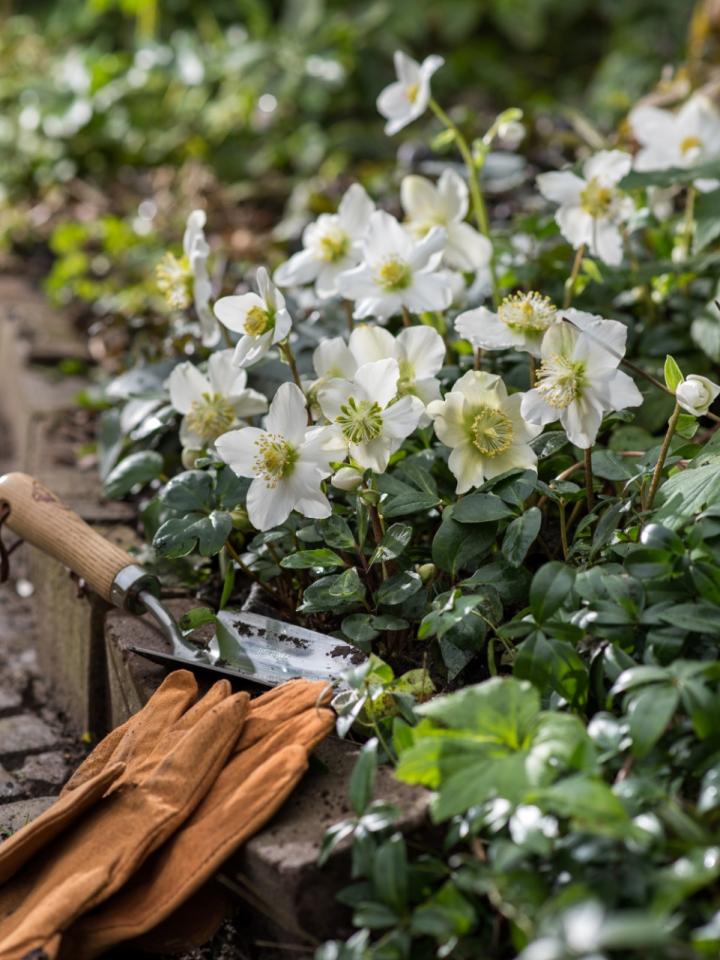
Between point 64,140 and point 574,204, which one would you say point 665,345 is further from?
point 64,140

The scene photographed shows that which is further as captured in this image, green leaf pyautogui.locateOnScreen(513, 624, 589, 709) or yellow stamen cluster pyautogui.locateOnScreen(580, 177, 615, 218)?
yellow stamen cluster pyautogui.locateOnScreen(580, 177, 615, 218)

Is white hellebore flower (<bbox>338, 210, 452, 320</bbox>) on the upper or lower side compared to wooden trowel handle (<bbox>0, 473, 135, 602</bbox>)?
upper

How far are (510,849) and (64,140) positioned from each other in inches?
147

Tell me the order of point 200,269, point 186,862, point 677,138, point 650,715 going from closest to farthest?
point 650,715 < point 186,862 < point 200,269 < point 677,138

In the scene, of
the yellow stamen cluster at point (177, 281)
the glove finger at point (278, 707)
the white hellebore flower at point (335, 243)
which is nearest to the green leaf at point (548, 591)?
the glove finger at point (278, 707)

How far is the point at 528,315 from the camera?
5.24ft

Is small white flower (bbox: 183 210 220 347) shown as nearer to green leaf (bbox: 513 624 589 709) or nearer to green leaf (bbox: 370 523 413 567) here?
green leaf (bbox: 370 523 413 567)

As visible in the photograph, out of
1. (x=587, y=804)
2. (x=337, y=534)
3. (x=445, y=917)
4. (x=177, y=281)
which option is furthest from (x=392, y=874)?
(x=177, y=281)

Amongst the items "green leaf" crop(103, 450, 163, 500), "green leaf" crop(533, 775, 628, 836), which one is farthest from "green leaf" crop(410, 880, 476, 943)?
"green leaf" crop(103, 450, 163, 500)

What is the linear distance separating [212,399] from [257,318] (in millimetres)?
261

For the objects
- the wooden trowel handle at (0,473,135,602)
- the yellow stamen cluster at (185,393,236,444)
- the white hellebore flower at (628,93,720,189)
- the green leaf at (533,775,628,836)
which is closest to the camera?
the green leaf at (533,775,628,836)

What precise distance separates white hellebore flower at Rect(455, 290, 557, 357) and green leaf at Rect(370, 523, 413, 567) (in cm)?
27

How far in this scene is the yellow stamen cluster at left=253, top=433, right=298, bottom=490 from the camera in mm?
1548

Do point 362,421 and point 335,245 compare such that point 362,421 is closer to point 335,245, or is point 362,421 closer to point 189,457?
point 189,457
